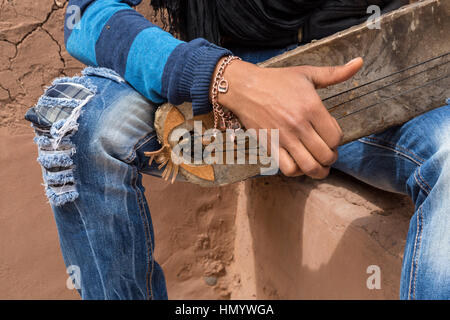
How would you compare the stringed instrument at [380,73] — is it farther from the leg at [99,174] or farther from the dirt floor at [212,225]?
the dirt floor at [212,225]

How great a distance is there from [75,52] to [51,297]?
836 millimetres

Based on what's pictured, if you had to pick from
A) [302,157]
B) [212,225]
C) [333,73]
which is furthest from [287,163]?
[212,225]

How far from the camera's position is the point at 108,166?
0.79m

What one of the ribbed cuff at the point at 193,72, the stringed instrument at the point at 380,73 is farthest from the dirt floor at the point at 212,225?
the ribbed cuff at the point at 193,72

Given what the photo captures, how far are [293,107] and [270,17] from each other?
1.13 feet

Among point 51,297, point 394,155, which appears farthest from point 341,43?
point 51,297

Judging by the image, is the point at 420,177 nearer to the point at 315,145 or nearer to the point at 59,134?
the point at 315,145

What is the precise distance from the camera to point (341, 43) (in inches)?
30.9

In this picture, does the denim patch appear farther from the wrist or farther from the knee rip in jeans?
the wrist

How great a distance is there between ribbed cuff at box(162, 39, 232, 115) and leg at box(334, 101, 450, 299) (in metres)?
0.40

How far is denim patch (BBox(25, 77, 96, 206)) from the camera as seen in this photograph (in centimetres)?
77

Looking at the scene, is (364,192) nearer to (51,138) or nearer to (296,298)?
(296,298)

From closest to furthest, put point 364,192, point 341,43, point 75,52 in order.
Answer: point 341,43
point 75,52
point 364,192
